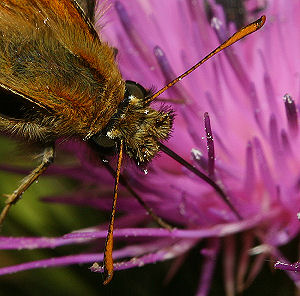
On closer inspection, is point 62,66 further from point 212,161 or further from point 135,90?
point 212,161

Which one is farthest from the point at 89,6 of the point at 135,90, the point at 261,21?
the point at 261,21

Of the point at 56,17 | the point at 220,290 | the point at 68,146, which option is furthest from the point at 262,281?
the point at 56,17

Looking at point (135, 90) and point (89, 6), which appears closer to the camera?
point (135, 90)

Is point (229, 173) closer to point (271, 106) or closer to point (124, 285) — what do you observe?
point (271, 106)

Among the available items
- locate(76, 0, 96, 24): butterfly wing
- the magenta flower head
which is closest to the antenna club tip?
the magenta flower head

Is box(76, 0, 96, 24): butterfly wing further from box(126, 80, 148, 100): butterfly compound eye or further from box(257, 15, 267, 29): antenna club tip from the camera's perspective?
box(257, 15, 267, 29): antenna club tip
